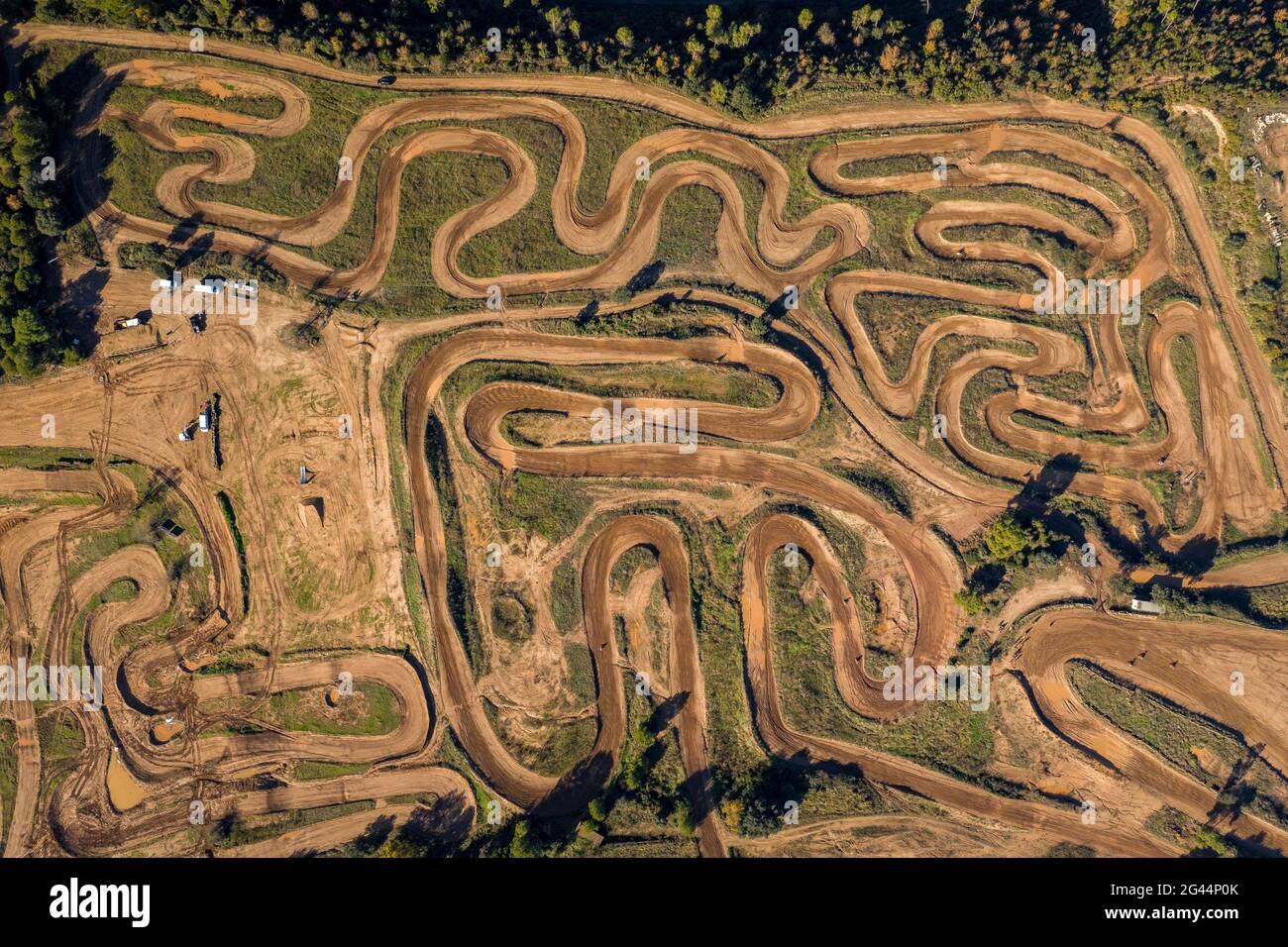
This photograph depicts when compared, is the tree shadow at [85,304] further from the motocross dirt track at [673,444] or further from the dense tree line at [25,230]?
the motocross dirt track at [673,444]

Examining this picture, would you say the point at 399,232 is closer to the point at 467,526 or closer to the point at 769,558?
the point at 467,526

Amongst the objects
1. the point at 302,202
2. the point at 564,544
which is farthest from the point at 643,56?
the point at 564,544

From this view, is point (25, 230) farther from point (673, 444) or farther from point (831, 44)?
point (831, 44)

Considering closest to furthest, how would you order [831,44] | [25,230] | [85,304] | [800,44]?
[25,230] → [85,304] → [831,44] → [800,44]

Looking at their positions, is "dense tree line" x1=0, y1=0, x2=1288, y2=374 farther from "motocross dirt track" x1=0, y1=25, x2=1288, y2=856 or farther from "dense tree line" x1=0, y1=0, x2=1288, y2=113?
"motocross dirt track" x1=0, y1=25, x2=1288, y2=856

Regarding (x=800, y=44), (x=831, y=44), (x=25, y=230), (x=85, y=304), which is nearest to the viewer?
(x=25, y=230)

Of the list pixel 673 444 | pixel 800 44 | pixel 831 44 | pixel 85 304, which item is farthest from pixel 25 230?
pixel 831 44
